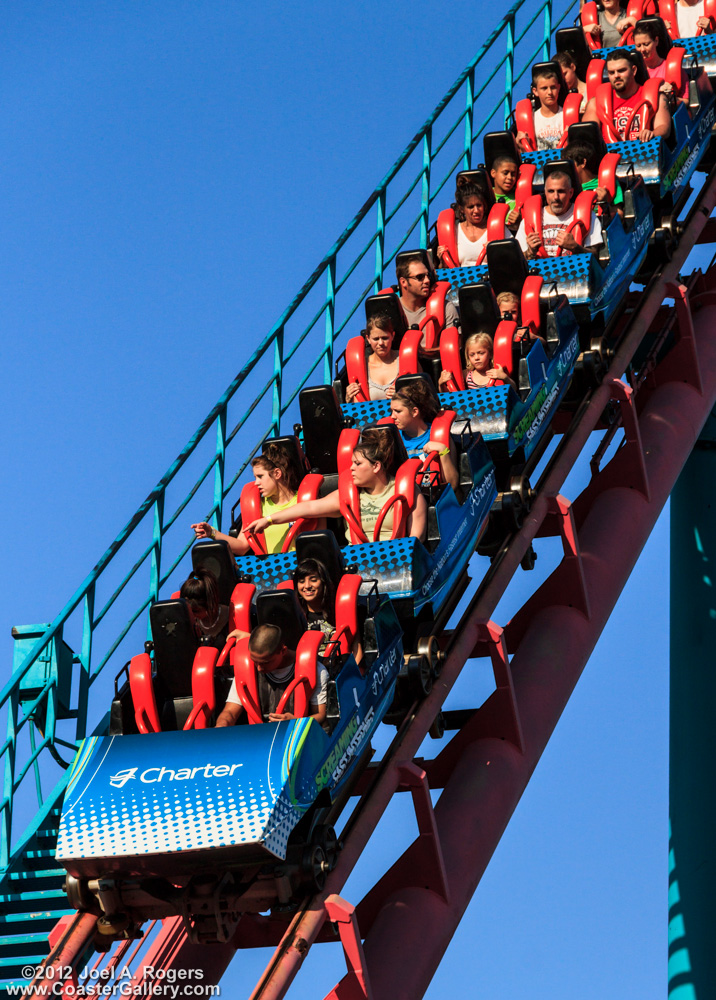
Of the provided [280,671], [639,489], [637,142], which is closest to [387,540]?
[280,671]

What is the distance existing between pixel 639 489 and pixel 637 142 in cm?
246

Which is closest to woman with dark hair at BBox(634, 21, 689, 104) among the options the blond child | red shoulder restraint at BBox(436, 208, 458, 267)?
red shoulder restraint at BBox(436, 208, 458, 267)

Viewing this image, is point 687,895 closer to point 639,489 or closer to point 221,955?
point 639,489

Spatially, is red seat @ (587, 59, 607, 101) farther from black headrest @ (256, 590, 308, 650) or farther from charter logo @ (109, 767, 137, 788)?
charter logo @ (109, 767, 137, 788)

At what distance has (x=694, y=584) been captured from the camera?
28.7ft

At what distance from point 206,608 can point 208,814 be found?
152 centimetres

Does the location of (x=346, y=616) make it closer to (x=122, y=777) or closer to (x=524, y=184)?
(x=122, y=777)

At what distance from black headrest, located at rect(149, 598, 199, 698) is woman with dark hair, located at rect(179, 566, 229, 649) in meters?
0.36

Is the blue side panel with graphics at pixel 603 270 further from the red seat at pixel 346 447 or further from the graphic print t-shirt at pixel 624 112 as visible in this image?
the red seat at pixel 346 447

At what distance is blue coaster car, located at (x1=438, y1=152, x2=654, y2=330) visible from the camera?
26.3ft

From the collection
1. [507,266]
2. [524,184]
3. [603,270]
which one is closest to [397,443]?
[507,266]

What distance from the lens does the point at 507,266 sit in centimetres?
798

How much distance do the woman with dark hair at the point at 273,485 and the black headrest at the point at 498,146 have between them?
3.88 meters

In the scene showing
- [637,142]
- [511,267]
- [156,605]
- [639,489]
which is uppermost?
[637,142]
